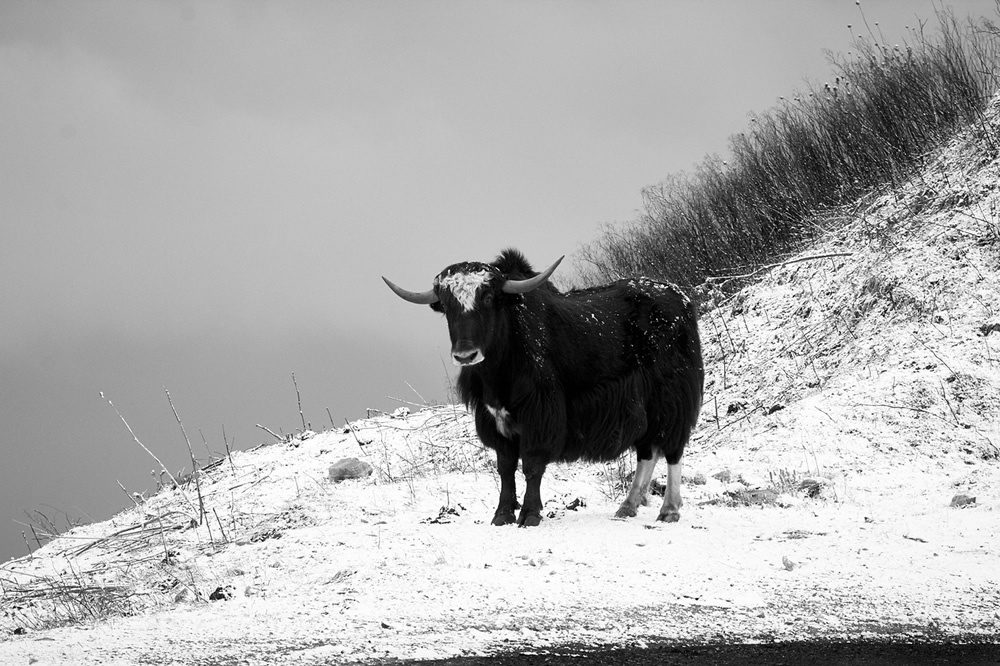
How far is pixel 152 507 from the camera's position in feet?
38.5

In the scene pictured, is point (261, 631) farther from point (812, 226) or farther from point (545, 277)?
point (812, 226)

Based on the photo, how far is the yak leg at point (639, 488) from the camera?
7.59 metres

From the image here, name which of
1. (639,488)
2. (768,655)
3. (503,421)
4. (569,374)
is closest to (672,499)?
(639,488)

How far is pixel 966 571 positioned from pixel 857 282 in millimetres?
8979

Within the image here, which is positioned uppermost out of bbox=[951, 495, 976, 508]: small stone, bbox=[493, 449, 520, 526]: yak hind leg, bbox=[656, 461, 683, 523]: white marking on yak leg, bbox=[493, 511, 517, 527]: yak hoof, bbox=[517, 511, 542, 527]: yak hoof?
bbox=[493, 449, 520, 526]: yak hind leg

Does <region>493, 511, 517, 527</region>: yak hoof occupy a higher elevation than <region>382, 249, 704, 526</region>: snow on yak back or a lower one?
lower

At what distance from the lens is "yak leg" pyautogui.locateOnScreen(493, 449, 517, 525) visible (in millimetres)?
7098

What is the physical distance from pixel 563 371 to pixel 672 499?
146cm

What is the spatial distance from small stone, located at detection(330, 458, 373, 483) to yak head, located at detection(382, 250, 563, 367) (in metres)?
4.01

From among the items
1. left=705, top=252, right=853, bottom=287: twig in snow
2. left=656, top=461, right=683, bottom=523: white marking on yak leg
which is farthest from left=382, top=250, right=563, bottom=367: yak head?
left=705, top=252, right=853, bottom=287: twig in snow

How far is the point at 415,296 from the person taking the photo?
7.40 meters

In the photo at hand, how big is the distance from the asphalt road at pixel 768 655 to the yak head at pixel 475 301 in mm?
2859

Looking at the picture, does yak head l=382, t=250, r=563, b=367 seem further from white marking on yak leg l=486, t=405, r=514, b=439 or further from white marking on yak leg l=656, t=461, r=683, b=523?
white marking on yak leg l=656, t=461, r=683, b=523

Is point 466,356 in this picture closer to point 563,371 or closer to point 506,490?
point 563,371
